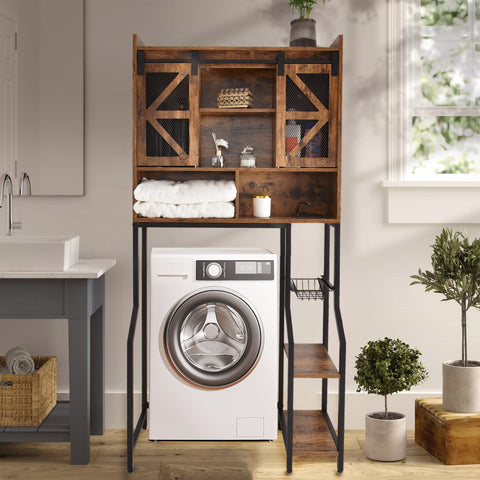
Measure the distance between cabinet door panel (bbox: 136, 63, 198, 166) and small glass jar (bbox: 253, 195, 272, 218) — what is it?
1.18 feet

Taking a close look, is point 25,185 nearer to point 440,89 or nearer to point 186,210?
point 186,210

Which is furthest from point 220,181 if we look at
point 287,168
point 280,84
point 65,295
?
point 65,295

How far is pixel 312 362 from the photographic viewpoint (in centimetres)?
289

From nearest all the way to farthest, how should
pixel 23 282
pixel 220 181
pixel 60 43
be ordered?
1. pixel 23 282
2. pixel 220 181
3. pixel 60 43

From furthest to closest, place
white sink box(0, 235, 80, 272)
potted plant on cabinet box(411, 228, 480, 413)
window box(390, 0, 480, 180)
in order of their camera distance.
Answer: window box(390, 0, 480, 180) → potted plant on cabinet box(411, 228, 480, 413) → white sink box(0, 235, 80, 272)

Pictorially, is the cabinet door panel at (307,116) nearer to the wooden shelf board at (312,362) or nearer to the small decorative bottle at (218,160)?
the small decorative bottle at (218,160)

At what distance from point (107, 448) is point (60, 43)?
6.91ft

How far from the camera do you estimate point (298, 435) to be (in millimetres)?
2914

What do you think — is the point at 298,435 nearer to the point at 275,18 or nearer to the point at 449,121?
the point at 449,121

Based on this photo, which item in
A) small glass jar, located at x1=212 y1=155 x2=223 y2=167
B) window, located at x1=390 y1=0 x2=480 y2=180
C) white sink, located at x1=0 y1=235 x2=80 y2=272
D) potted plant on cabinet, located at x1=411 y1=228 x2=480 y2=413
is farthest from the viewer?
window, located at x1=390 y1=0 x2=480 y2=180

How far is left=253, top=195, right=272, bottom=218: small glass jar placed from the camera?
9.52 feet

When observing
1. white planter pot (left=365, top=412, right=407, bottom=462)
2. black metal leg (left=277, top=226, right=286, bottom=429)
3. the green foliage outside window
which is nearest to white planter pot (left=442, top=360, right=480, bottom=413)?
white planter pot (left=365, top=412, right=407, bottom=462)

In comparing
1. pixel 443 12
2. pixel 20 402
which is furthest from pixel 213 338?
pixel 443 12

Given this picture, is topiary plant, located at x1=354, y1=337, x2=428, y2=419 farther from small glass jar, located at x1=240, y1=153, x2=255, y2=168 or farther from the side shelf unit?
small glass jar, located at x1=240, y1=153, x2=255, y2=168
